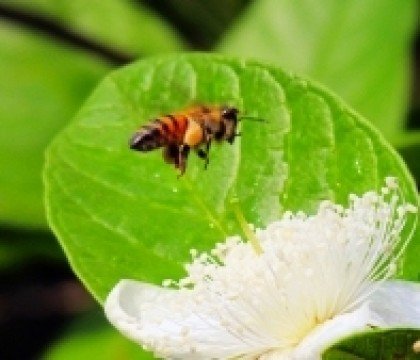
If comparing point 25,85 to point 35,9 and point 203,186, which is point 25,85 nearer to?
point 35,9

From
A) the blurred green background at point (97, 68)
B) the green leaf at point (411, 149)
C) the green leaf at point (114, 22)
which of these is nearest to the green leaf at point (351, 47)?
the blurred green background at point (97, 68)

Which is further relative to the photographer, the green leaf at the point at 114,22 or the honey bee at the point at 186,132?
the green leaf at the point at 114,22

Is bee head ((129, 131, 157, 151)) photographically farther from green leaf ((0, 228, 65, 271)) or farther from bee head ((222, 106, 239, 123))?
green leaf ((0, 228, 65, 271))

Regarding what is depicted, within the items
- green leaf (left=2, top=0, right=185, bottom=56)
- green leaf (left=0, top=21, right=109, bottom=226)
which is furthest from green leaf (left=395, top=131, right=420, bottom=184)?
green leaf (left=2, top=0, right=185, bottom=56)

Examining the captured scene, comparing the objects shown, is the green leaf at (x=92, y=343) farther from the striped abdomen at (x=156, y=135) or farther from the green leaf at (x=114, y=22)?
the green leaf at (x=114, y=22)

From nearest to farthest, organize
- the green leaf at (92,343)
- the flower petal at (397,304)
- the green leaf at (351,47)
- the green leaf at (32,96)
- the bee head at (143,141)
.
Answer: the flower petal at (397,304)
the bee head at (143,141)
the green leaf at (92,343)
the green leaf at (351,47)
the green leaf at (32,96)
